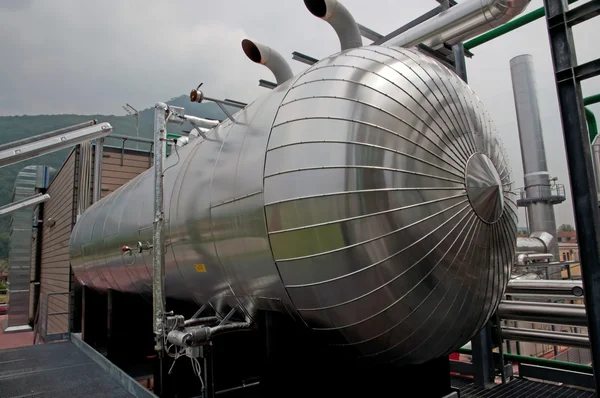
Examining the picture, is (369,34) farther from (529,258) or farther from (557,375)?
(529,258)

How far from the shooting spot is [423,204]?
2.03 m

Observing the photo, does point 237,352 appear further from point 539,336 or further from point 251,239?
point 539,336

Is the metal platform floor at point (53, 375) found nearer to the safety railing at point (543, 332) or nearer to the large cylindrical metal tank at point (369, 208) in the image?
the large cylindrical metal tank at point (369, 208)

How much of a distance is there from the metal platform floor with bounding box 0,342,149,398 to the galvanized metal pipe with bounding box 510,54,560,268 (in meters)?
9.44

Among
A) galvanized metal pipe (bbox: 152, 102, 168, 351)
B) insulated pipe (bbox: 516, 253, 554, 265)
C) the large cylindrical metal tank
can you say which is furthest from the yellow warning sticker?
insulated pipe (bbox: 516, 253, 554, 265)

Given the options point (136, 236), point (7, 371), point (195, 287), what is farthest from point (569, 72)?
point (7, 371)

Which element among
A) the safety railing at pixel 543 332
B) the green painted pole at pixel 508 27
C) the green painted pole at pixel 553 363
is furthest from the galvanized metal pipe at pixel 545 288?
the green painted pole at pixel 508 27

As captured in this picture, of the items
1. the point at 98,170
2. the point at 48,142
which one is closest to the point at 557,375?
the point at 48,142

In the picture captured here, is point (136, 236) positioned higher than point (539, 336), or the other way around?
point (136, 236)

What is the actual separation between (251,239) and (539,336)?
4.20 meters

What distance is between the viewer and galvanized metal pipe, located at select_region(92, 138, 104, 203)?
1012 cm

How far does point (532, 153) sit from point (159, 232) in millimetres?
9206

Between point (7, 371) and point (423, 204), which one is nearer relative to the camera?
point (423, 204)

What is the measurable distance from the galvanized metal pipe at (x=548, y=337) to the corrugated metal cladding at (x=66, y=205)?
9.55 m
